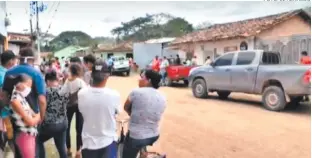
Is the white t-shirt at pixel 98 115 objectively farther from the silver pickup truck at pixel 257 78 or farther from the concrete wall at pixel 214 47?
the concrete wall at pixel 214 47

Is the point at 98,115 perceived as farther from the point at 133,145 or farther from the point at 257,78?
the point at 257,78

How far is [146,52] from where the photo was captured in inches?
1508

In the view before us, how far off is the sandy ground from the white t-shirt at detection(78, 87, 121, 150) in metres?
2.57

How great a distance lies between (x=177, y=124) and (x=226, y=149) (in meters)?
2.39

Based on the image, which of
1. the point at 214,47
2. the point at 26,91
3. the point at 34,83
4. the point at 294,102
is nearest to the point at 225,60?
the point at 294,102

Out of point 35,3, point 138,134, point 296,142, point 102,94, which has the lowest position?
point 296,142

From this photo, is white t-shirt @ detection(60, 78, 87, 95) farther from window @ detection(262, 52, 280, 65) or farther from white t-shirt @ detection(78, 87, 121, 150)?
window @ detection(262, 52, 280, 65)

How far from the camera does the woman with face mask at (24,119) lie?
12.6ft

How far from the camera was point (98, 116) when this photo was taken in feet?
11.8

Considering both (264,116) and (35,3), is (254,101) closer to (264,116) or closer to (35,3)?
(264,116)

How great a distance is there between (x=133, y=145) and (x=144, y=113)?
38 cm

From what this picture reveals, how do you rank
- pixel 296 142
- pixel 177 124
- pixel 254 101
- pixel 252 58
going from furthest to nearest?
pixel 254 101 → pixel 252 58 → pixel 177 124 → pixel 296 142

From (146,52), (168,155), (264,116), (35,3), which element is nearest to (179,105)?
(264,116)

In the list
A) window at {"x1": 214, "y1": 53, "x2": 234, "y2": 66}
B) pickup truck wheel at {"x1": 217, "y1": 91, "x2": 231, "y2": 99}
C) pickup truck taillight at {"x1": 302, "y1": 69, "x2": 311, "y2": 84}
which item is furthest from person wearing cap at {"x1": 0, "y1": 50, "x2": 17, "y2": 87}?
pickup truck wheel at {"x1": 217, "y1": 91, "x2": 231, "y2": 99}
